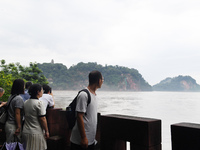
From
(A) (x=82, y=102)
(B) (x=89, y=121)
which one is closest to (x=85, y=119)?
(B) (x=89, y=121)

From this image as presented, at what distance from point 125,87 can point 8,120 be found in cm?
13643

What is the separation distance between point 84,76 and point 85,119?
115m

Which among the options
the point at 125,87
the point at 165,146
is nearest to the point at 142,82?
the point at 125,87

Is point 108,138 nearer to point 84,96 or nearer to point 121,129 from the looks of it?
point 121,129

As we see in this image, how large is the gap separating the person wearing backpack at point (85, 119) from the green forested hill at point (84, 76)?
315 feet

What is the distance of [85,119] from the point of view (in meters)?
2.18

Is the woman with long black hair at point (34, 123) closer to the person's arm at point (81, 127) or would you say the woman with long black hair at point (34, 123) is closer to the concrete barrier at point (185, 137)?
the person's arm at point (81, 127)

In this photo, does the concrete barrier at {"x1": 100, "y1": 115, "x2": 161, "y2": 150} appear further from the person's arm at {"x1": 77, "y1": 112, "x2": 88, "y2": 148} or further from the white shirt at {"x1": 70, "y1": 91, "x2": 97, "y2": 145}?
the person's arm at {"x1": 77, "y1": 112, "x2": 88, "y2": 148}

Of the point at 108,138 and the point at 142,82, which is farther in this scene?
the point at 142,82

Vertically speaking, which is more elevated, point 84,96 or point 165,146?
point 84,96

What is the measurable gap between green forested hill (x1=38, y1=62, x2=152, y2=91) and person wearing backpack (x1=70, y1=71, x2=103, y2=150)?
315ft

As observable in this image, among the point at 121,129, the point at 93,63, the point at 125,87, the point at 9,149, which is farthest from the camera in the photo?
the point at 125,87

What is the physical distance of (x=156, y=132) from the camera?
2.27 meters

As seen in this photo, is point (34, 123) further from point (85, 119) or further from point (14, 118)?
point (85, 119)
